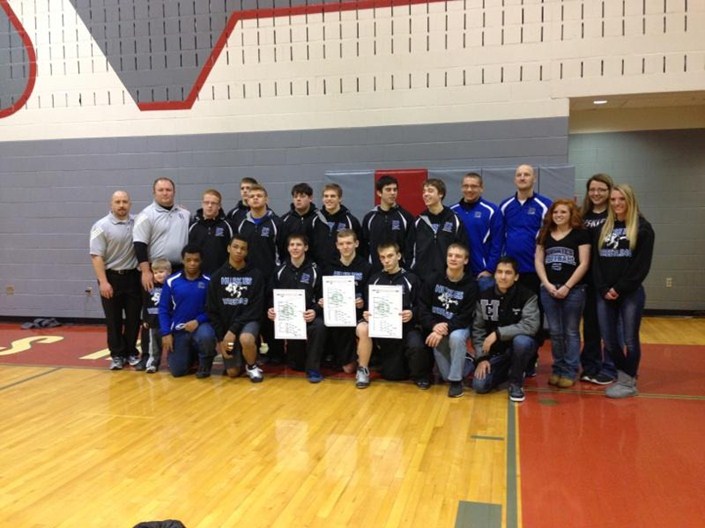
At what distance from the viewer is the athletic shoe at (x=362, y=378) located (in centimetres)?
430

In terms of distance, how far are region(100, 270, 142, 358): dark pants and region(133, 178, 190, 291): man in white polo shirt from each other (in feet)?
0.59

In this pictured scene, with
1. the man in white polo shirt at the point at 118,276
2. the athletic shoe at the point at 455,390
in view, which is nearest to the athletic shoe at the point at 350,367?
the athletic shoe at the point at 455,390

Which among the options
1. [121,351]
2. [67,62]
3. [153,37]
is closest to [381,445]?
[121,351]

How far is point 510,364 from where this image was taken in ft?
13.6

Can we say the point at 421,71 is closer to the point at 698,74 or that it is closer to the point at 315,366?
the point at 698,74

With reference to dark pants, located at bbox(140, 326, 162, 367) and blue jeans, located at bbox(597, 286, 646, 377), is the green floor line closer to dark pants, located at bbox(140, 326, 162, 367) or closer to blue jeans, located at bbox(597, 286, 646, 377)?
dark pants, located at bbox(140, 326, 162, 367)

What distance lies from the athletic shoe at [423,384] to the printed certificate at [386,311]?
371 mm

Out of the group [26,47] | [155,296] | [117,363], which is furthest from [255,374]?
[26,47]

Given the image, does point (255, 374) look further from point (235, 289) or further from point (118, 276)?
point (118, 276)

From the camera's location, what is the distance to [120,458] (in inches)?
121

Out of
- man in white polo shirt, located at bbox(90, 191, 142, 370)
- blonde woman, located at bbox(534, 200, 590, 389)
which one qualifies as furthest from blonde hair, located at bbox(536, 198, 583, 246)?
man in white polo shirt, located at bbox(90, 191, 142, 370)

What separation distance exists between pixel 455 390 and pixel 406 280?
0.93 m

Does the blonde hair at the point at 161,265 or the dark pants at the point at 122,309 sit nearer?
the blonde hair at the point at 161,265

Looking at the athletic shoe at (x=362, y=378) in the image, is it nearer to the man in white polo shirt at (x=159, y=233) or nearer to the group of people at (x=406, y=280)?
the group of people at (x=406, y=280)
